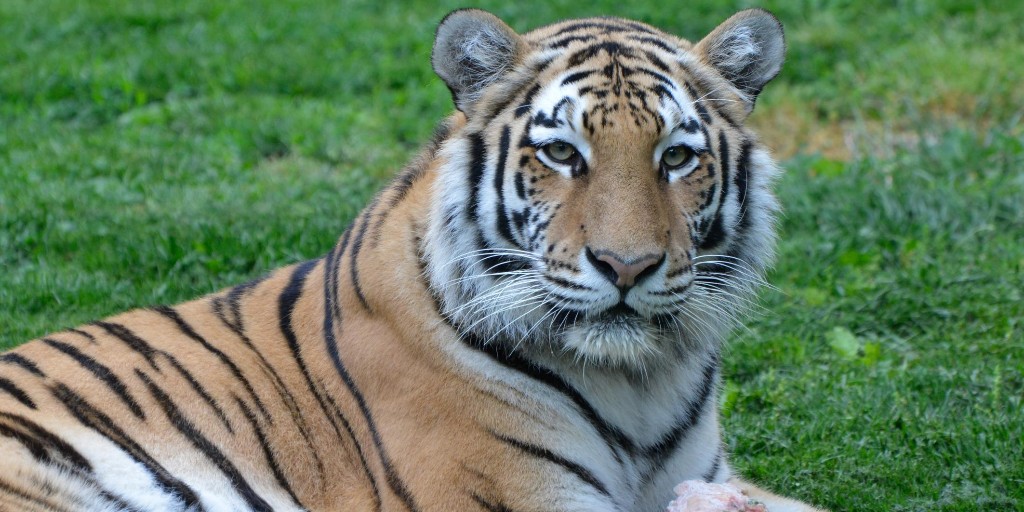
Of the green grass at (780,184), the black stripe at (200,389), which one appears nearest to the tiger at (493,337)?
the black stripe at (200,389)

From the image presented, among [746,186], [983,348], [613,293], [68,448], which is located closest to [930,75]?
[983,348]

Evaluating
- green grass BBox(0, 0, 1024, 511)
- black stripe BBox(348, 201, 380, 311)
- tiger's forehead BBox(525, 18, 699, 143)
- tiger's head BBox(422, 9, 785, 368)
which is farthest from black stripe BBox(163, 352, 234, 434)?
green grass BBox(0, 0, 1024, 511)

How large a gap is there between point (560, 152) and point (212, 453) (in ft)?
3.90

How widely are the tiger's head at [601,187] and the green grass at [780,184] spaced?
682 mm

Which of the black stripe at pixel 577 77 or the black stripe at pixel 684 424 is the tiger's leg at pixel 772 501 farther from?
the black stripe at pixel 577 77

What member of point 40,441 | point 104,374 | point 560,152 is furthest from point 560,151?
point 40,441

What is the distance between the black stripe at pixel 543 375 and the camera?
3131mm

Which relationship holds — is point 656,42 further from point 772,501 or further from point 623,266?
point 772,501

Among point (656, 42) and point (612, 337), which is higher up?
point (656, 42)

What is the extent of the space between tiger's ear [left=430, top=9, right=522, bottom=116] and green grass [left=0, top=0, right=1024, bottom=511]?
1.18 meters

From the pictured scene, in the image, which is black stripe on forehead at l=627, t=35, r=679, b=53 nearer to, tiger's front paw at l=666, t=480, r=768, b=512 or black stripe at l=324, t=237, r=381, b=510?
black stripe at l=324, t=237, r=381, b=510

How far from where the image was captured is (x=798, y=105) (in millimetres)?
7738

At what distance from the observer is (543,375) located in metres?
3.14

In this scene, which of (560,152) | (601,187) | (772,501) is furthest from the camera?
(772,501)
